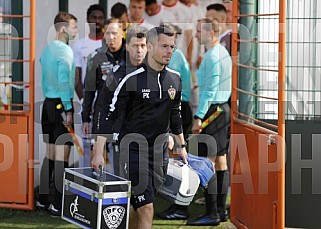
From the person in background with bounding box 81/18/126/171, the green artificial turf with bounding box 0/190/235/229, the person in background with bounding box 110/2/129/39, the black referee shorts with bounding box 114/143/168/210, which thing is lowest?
the green artificial turf with bounding box 0/190/235/229

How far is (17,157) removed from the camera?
8086mm

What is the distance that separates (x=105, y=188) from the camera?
6102mm

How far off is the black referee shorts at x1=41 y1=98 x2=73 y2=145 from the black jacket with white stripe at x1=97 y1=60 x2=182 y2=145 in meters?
1.85

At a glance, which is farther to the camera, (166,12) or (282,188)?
(166,12)

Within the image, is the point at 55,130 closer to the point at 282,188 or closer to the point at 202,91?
the point at 202,91

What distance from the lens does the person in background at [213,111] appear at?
26.1 feet

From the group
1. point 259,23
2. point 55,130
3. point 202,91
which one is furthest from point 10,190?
point 259,23

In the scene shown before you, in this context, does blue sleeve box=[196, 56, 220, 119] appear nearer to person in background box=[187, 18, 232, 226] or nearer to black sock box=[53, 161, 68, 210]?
person in background box=[187, 18, 232, 226]

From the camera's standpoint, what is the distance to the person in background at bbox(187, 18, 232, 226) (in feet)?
26.1

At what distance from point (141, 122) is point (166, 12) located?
390 centimetres

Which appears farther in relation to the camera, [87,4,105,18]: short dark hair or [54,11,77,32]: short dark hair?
[87,4,105,18]: short dark hair

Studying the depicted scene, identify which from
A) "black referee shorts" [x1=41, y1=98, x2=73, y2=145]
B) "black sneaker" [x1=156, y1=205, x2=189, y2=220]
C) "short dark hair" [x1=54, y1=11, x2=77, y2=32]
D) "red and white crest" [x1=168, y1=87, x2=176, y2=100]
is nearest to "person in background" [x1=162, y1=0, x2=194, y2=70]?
"short dark hair" [x1=54, y1=11, x2=77, y2=32]

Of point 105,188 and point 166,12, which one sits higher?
point 166,12

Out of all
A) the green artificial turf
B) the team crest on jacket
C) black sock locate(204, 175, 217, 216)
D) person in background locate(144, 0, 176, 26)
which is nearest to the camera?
the team crest on jacket
